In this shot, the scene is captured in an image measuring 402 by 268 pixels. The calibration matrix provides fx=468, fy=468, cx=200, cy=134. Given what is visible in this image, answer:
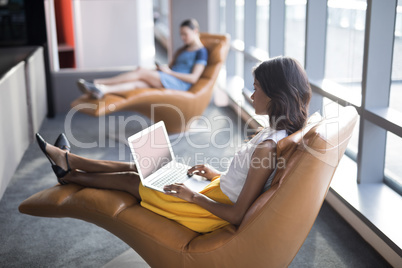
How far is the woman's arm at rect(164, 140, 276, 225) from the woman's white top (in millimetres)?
60

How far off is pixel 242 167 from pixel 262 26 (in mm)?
4088

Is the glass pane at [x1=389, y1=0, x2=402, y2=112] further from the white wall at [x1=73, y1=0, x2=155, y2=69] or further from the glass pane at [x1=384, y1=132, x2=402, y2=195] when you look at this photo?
the white wall at [x1=73, y1=0, x2=155, y2=69]

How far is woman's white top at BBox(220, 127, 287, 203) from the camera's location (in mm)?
1850

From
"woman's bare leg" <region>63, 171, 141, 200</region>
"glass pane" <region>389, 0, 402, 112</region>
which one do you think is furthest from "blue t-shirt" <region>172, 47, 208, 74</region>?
"woman's bare leg" <region>63, 171, 141, 200</region>

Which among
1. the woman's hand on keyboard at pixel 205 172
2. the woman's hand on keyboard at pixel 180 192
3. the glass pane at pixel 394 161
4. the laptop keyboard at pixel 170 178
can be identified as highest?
the woman's hand on keyboard at pixel 180 192

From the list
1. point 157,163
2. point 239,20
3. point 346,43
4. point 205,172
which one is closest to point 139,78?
point 346,43

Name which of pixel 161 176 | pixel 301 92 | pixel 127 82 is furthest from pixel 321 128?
pixel 127 82

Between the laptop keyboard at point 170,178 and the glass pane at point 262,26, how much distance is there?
342 cm

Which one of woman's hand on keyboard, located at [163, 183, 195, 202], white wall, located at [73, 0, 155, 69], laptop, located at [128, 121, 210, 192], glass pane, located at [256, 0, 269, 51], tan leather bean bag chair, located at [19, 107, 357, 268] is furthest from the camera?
white wall, located at [73, 0, 155, 69]

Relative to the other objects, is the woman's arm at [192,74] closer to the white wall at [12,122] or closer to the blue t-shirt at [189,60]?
the blue t-shirt at [189,60]

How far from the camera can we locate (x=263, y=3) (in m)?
5.39

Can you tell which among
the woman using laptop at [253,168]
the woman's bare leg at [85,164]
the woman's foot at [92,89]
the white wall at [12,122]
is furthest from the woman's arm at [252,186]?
the woman's foot at [92,89]

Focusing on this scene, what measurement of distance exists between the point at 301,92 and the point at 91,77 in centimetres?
417

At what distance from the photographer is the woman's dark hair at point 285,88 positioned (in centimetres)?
179
